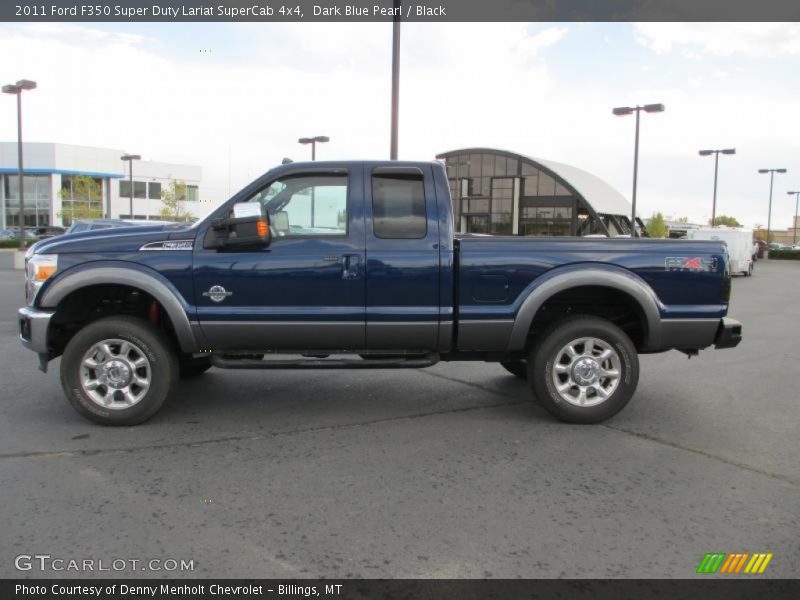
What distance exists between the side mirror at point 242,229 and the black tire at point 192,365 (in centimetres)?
138

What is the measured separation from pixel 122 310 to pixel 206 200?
8319 cm

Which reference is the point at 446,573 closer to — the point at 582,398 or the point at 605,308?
the point at 582,398

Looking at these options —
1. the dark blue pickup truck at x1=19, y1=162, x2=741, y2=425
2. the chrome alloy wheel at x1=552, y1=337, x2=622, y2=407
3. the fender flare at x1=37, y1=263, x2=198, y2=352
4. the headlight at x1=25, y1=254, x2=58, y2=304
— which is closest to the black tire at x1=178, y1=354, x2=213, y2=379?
the dark blue pickup truck at x1=19, y1=162, x2=741, y2=425

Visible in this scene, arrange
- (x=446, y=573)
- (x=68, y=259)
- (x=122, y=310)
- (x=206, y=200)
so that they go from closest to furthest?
(x=446, y=573), (x=68, y=259), (x=122, y=310), (x=206, y=200)

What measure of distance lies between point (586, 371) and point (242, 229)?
2.93 m

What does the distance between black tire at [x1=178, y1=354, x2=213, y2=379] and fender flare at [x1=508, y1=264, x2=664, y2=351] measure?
2.90m

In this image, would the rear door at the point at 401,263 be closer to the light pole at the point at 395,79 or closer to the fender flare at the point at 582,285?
the fender flare at the point at 582,285

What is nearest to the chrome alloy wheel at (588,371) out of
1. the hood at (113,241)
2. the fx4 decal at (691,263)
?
the fx4 decal at (691,263)

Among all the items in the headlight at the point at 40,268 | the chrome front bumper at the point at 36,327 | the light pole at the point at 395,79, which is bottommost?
the chrome front bumper at the point at 36,327

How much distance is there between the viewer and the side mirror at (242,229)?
489 centimetres

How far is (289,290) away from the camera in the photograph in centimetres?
514

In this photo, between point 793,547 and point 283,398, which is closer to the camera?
point 793,547

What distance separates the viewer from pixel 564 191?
5391cm

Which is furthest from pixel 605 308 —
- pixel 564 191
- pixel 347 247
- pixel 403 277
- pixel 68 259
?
pixel 564 191
